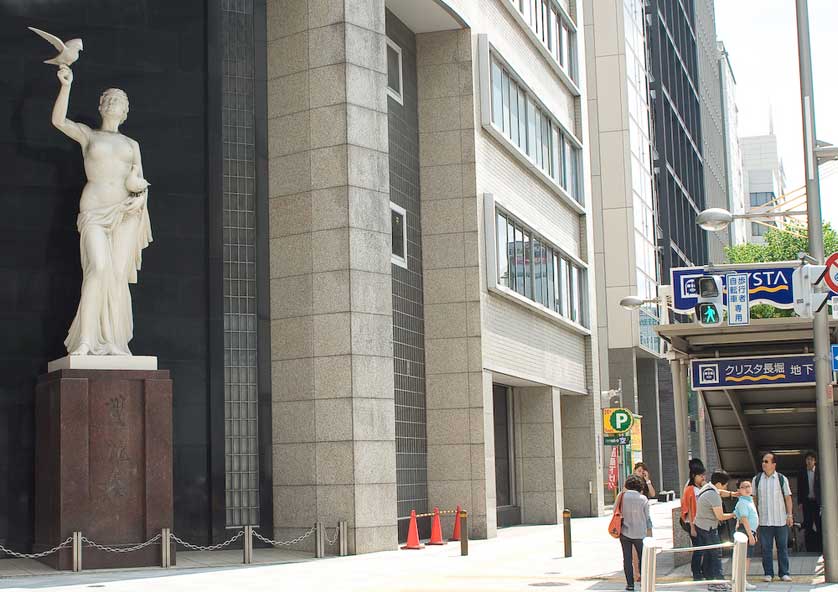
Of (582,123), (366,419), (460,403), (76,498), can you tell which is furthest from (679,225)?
(76,498)

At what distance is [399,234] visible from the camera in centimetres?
2980

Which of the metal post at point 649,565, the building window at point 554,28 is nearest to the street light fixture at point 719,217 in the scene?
the metal post at point 649,565

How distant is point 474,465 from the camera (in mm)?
30016

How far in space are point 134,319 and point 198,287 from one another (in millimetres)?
1452

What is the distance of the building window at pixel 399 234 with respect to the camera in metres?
29.5

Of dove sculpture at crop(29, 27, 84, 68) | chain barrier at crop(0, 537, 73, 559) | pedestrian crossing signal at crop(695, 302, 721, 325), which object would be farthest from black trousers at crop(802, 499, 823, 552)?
dove sculpture at crop(29, 27, 84, 68)

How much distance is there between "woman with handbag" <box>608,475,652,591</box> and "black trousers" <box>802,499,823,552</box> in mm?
6097

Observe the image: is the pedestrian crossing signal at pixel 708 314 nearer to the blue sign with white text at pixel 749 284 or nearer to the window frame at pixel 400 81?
the blue sign with white text at pixel 749 284

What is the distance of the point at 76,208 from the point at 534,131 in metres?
18.5

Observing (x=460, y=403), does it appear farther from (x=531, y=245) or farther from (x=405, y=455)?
(x=531, y=245)

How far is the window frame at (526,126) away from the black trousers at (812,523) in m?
13.8

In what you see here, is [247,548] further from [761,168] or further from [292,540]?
[761,168]

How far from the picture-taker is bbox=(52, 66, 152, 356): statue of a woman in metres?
21.7

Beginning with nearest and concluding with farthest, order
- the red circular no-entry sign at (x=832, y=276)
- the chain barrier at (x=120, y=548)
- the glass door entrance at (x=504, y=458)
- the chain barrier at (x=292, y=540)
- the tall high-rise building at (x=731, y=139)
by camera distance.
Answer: the red circular no-entry sign at (x=832, y=276) → the chain barrier at (x=120, y=548) → the chain barrier at (x=292, y=540) → the glass door entrance at (x=504, y=458) → the tall high-rise building at (x=731, y=139)
